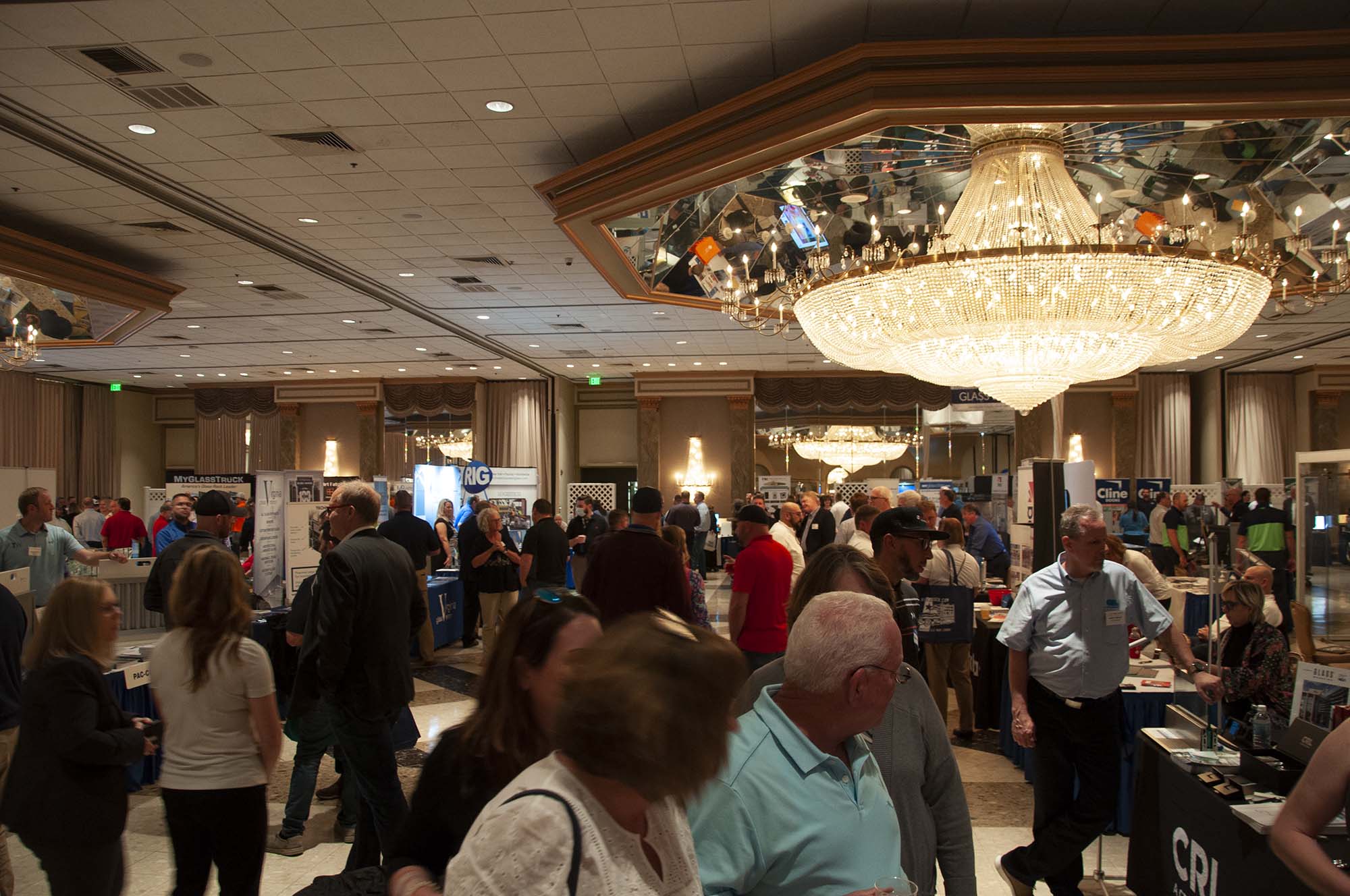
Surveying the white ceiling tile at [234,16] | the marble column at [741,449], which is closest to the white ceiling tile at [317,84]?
the white ceiling tile at [234,16]

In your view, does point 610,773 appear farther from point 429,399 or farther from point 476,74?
point 429,399

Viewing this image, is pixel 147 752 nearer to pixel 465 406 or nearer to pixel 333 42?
pixel 333 42

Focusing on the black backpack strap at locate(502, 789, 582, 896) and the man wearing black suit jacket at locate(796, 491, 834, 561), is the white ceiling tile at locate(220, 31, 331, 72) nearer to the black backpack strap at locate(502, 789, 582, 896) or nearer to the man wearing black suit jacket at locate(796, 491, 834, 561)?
the black backpack strap at locate(502, 789, 582, 896)

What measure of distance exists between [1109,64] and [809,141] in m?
1.57

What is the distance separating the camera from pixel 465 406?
20.2 m

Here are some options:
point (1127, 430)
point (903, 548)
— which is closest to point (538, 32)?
point (903, 548)

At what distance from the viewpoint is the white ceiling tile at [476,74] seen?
5.32 m

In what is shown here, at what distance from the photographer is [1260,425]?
18.3 metres

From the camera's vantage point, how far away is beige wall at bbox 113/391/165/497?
70.5 feet

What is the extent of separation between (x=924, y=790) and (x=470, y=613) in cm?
800

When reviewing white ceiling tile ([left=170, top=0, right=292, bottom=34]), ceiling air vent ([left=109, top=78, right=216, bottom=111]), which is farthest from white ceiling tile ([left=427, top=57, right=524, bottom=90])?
ceiling air vent ([left=109, top=78, right=216, bottom=111])

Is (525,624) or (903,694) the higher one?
(525,624)

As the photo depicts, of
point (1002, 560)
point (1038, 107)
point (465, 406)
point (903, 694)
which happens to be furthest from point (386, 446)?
point (903, 694)

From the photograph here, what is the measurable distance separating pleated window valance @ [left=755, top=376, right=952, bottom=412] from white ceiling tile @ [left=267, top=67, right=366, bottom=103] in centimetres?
1441
